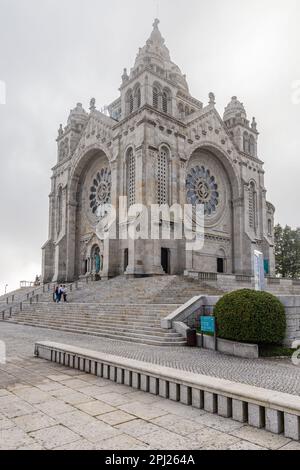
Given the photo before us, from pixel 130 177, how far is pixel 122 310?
16521 millimetres

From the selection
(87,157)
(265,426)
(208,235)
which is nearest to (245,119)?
(208,235)

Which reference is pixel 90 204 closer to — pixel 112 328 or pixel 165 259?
pixel 165 259

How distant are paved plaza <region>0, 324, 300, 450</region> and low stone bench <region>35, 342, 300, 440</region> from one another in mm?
123

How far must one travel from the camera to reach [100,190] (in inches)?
1481

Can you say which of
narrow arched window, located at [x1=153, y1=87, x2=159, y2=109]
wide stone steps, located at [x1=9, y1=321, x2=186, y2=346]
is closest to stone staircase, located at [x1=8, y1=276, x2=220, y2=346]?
wide stone steps, located at [x1=9, y1=321, x2=186, y2=346]

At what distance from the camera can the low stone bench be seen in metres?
4.20

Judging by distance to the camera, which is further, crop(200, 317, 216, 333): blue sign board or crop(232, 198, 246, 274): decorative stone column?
crop(232, 198, 246, 274): decorative stone column

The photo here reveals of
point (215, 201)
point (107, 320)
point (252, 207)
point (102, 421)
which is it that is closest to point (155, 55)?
point (215, 201)

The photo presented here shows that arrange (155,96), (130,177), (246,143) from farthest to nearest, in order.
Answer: (246,143)
(155,96)
(130,177)

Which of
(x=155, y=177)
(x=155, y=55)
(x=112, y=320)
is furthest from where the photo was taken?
(x=155, y=55)

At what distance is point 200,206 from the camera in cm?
3509

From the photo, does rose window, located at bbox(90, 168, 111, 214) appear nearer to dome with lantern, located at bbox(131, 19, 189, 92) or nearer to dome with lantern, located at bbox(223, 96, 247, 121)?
dome with lantern, located at bbox(131, 19, 189, 92)
